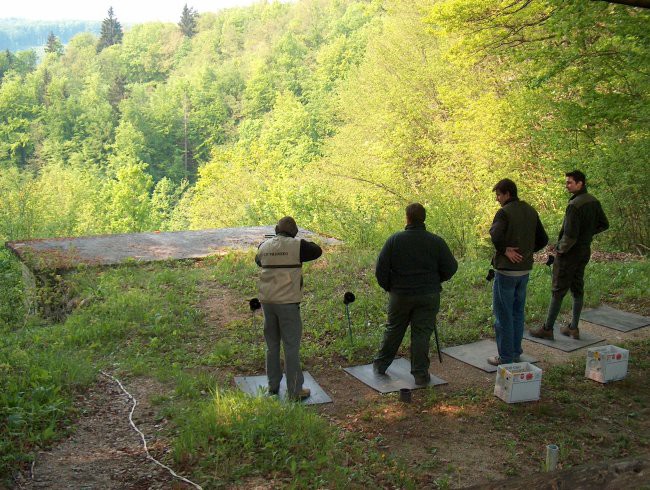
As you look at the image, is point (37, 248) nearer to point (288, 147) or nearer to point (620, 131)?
point (620, 131)

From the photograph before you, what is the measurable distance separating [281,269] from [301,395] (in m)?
1.34

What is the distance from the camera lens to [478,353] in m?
7.77

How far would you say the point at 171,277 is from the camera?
37.4ft

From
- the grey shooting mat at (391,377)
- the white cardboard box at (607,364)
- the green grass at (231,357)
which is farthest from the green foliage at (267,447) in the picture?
the white cardboard box at (607,364)

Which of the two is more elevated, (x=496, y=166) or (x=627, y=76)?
(x=627, y=76)

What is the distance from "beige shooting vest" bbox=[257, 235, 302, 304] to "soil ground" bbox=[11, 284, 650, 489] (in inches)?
47.3

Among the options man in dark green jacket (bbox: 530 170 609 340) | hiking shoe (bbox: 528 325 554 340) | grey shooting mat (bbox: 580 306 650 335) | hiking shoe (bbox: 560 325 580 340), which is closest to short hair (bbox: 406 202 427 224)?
man in dark green jacket (bbox: 530 170 609 340)

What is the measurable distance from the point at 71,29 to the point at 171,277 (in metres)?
198

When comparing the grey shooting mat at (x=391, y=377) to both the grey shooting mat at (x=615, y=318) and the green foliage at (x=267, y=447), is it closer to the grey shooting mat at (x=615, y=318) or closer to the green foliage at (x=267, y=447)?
the green foliage at (x=267, y=447)

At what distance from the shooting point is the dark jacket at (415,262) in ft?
21.0

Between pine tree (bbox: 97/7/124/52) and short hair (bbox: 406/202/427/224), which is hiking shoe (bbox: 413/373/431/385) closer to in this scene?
short hair (bbox: 406/202/427/224)

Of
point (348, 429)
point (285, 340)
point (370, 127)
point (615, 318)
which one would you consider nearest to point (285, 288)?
point (285, 340)

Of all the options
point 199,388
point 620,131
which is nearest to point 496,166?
point 620,131

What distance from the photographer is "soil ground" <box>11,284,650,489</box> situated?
15.4 ft
